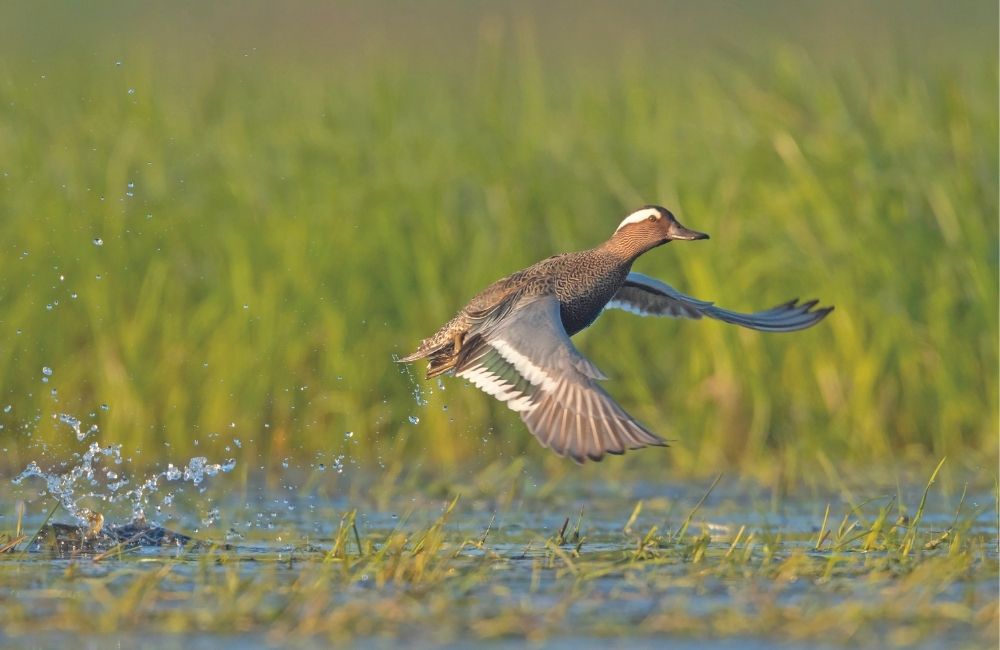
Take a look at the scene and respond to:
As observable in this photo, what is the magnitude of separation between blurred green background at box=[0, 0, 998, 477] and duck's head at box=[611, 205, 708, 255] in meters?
1.65

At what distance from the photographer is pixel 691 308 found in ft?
22.9

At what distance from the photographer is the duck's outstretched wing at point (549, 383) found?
537 centimetres

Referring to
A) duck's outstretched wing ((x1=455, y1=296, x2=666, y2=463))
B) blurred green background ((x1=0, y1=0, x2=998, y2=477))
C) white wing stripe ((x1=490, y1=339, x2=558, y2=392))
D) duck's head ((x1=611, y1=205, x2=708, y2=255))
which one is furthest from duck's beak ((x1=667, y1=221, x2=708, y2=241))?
blurred green background ((x1=0, y1=0, x2=998, y2=477))

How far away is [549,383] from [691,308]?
1505mm

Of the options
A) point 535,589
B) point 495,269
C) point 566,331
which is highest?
point 495,269

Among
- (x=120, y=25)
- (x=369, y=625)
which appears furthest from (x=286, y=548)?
(x=120, y=25)

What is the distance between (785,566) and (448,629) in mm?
1156

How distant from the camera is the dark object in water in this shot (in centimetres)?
614

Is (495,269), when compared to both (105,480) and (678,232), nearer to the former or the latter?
(105,480)

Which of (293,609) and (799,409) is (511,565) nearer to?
(293,609)

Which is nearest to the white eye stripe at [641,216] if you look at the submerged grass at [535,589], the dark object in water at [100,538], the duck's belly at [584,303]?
the duck's belly at [584,303]

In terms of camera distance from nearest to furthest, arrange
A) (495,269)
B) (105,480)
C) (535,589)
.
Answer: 1. (535,589)
2. (105,480)
3. (495,269)

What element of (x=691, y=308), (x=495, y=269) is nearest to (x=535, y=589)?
(x=691, y=308)

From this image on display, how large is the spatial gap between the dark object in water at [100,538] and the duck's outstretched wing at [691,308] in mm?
1814
